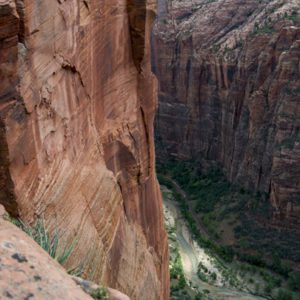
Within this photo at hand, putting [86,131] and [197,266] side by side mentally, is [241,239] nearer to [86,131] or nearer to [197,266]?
[197,266]

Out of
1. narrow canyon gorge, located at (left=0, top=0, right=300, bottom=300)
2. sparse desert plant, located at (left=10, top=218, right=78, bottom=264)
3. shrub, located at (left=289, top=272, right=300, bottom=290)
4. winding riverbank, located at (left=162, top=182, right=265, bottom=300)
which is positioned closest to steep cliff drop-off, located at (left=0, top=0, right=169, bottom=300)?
narrow canyon gorge, located at (left=0, top=0, right=300, bottom=300)

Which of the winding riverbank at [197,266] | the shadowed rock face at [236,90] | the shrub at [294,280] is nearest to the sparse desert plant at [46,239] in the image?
the winding riverbank at [197,266]

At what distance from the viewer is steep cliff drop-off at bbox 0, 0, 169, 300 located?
942 centimetres

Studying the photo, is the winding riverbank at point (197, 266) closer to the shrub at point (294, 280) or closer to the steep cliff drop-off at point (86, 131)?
the shrub at point (294, 280)

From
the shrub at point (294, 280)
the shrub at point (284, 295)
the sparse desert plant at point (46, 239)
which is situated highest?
the sparse desert plant at point (46, 239)

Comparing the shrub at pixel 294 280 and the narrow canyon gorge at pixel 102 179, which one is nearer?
the narrow canyon gorge at pixel 102 179

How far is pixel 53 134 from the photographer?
35.4ft

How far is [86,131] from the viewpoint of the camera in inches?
494

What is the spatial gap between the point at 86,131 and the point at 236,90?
4698 centimetres

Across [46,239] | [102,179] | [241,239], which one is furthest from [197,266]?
[46,239]

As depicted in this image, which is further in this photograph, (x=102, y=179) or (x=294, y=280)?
(x=294, y=280)

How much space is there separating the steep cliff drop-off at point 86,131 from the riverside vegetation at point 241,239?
1844cm

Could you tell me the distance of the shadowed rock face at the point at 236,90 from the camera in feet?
153

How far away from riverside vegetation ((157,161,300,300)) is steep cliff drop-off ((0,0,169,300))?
18.4 meters
